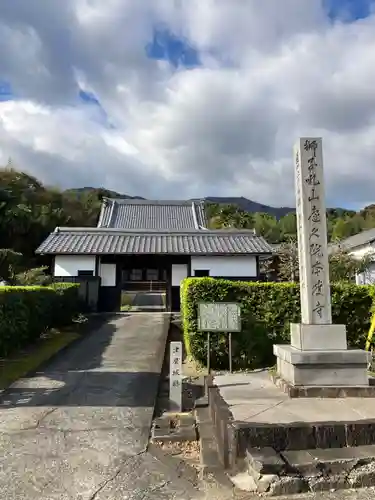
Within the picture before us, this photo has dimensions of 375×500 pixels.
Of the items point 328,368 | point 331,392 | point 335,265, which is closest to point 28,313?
point 328,368

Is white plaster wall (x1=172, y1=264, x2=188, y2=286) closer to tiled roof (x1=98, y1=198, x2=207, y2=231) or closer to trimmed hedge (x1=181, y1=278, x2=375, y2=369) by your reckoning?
tiled roof (x1=98, y1=198, x2=207, y2=231)

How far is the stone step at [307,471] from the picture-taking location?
11.4ft

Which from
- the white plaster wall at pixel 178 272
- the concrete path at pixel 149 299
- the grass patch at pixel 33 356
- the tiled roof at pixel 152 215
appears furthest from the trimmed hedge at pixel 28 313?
the tiled roof at pixel 152 215

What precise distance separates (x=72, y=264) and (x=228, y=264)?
24.3ft

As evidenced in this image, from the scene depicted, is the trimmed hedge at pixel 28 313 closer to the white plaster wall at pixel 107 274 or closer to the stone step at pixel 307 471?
the white plaster wall at pixel 107 274

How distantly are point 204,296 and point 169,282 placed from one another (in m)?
11.0

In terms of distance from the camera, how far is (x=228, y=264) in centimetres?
1931

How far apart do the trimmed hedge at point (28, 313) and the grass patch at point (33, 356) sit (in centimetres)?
26

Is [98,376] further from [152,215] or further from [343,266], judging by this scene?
[152,215]

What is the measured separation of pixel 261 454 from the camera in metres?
3.76

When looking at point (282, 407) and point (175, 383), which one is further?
point (175, 383)

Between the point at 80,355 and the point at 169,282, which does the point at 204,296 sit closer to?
the point at 80,355

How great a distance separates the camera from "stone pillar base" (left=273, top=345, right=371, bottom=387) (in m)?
5.58

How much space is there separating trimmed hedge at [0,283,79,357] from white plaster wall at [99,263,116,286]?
13.2ft
